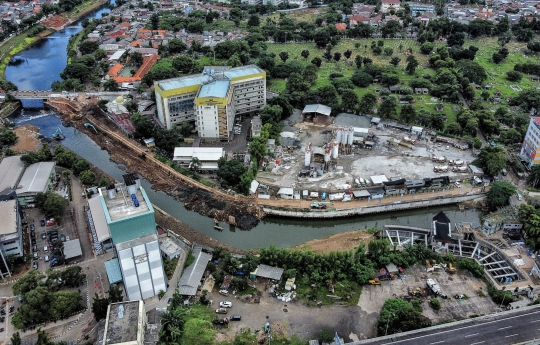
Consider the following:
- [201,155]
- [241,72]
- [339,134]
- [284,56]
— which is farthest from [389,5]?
[201,155]

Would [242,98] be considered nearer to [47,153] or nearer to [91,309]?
[47,153]

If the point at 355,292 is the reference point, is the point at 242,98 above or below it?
above

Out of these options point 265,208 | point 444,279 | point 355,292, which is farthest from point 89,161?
point 444,279

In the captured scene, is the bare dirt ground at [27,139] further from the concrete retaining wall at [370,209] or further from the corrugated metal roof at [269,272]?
the corrugated metal roof at [269,272]

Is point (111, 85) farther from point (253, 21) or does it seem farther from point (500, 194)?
point (500, 194)

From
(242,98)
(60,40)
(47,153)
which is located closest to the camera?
(47,153)
